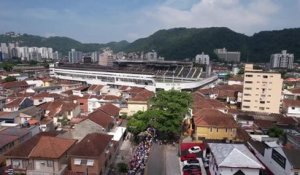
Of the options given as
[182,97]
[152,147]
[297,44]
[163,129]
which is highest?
[297,44]

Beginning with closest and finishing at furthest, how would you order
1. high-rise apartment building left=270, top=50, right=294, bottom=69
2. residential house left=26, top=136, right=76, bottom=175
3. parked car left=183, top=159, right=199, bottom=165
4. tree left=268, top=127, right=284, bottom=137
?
residential house left=26, top=136, right=76, bottom=175
parked car left=183, top=159, right=199, bottom=165
tree left=268, top=127, right=284, bottom=137
high-rise apartment building left=270, top=50, right=294, bottom=69

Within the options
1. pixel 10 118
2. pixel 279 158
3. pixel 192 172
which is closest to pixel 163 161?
pixel 192 172

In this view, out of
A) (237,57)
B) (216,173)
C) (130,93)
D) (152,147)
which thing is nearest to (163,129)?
(152,147)

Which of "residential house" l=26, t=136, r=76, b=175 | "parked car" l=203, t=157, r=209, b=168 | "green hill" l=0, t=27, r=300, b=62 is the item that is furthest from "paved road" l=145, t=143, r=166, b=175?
"green hill" l=0, t=27, r=300, b=62

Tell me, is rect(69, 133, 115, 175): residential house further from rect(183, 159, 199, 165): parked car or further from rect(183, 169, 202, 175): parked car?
rect(183, 159, 199, 165): parked car

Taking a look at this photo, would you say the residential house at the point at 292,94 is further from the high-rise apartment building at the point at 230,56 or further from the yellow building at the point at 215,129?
the high-rise apartment building at the point at 230,56

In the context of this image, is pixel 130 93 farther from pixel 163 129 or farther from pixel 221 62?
pixel 221 62
